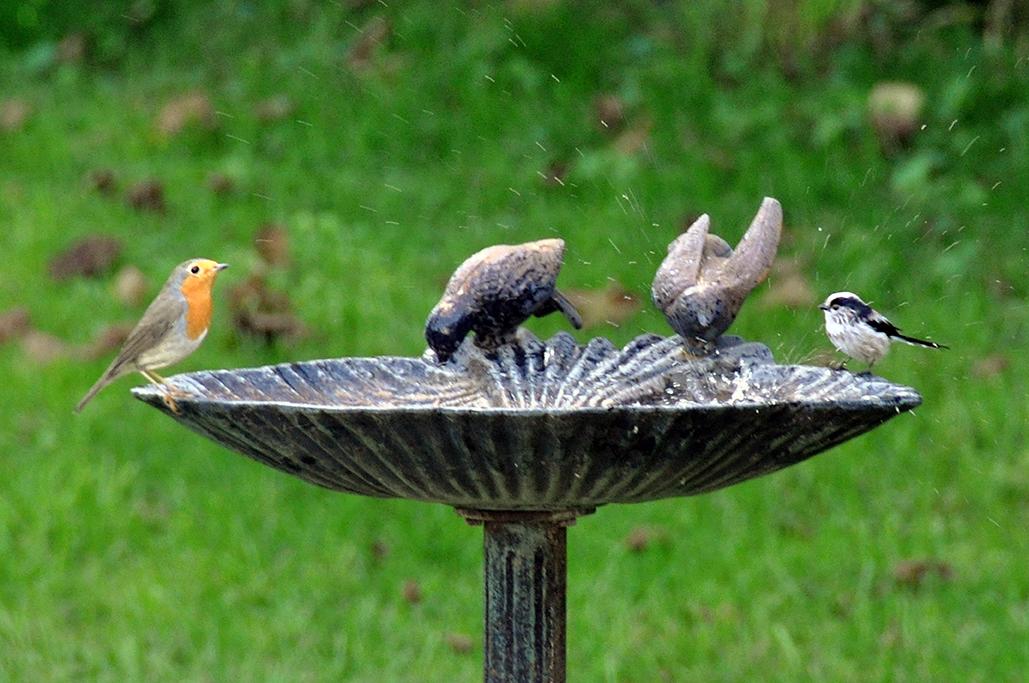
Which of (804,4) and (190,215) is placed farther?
(190,215)

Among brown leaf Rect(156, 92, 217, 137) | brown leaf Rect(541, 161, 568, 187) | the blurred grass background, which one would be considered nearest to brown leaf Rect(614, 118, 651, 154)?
the blurred grass background

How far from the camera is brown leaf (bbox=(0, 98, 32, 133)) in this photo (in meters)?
8.26

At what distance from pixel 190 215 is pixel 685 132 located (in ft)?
7.24

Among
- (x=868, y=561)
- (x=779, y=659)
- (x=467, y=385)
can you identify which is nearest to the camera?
(x=467, y=385)

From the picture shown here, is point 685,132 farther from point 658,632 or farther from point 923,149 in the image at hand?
point 658,632

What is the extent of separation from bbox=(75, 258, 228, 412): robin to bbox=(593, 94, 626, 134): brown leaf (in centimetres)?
397

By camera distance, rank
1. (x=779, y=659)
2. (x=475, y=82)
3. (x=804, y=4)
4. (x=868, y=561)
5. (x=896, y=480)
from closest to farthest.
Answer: (x=779, y=659) → (x=868, y=561) → (x=896, y=480) → (x=804, y=4) → (x=475, y=82)

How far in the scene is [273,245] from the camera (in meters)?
6.96

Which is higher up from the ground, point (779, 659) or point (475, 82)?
point (475, 82)

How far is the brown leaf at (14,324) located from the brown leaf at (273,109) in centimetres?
195

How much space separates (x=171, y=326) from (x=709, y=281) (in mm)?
1337

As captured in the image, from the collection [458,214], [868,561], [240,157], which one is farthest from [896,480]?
[240,157]

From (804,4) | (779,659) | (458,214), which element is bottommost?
(779,659)

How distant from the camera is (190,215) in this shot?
24.4 ft
